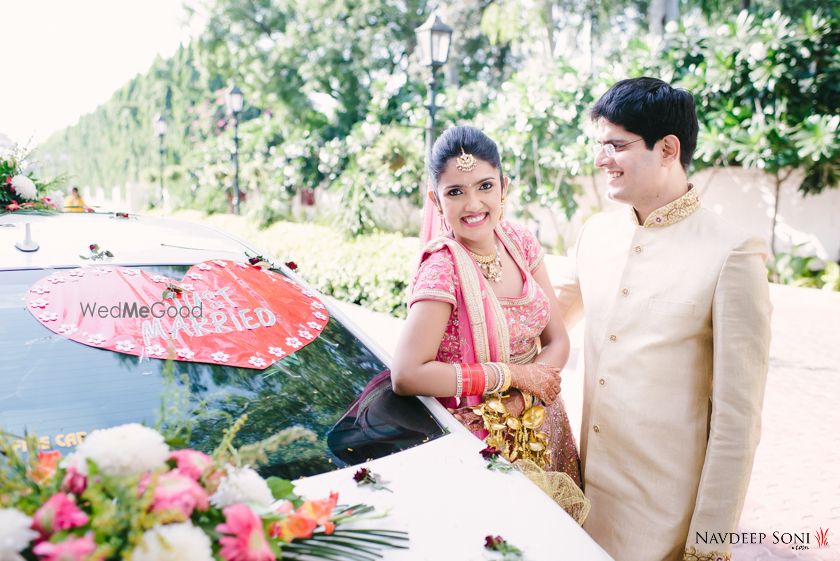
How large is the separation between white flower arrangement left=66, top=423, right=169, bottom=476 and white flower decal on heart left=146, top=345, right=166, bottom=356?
0.84 metres

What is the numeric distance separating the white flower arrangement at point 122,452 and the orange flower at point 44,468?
0.18 ft

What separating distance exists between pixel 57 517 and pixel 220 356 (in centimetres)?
97

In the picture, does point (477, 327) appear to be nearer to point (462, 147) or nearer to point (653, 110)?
point (462, 147)

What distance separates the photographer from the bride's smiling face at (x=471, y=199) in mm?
2107

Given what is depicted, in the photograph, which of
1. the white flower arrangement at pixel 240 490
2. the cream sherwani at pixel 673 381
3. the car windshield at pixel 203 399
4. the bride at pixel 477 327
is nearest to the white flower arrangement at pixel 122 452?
the white flower arrangement at pixel 240 490

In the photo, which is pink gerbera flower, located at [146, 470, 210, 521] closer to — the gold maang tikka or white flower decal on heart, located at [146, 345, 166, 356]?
white flower decal on heart, located at [146, 345, 166, 356]

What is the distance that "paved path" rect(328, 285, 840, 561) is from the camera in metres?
3.66

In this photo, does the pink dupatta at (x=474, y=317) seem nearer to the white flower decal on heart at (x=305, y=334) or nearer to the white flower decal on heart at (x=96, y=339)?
the white flower decal on heart at (x=305, y=334)

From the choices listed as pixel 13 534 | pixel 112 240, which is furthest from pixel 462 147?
pixel 13 534

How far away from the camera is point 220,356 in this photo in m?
1.94

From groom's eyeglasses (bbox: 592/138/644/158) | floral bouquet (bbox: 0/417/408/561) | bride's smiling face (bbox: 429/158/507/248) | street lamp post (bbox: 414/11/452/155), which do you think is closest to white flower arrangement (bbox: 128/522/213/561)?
floral bouquet (bbox: 0/417/408/561)

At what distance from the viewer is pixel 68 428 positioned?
1588 millimetres

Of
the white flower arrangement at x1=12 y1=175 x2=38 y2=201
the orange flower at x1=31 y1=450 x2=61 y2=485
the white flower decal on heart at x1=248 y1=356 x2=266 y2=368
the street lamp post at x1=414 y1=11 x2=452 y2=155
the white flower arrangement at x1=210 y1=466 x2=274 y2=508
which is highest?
the street lamp post at x1=414 y1=11 x2=452 y2=155

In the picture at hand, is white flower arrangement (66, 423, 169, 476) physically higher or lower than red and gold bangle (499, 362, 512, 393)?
higher
